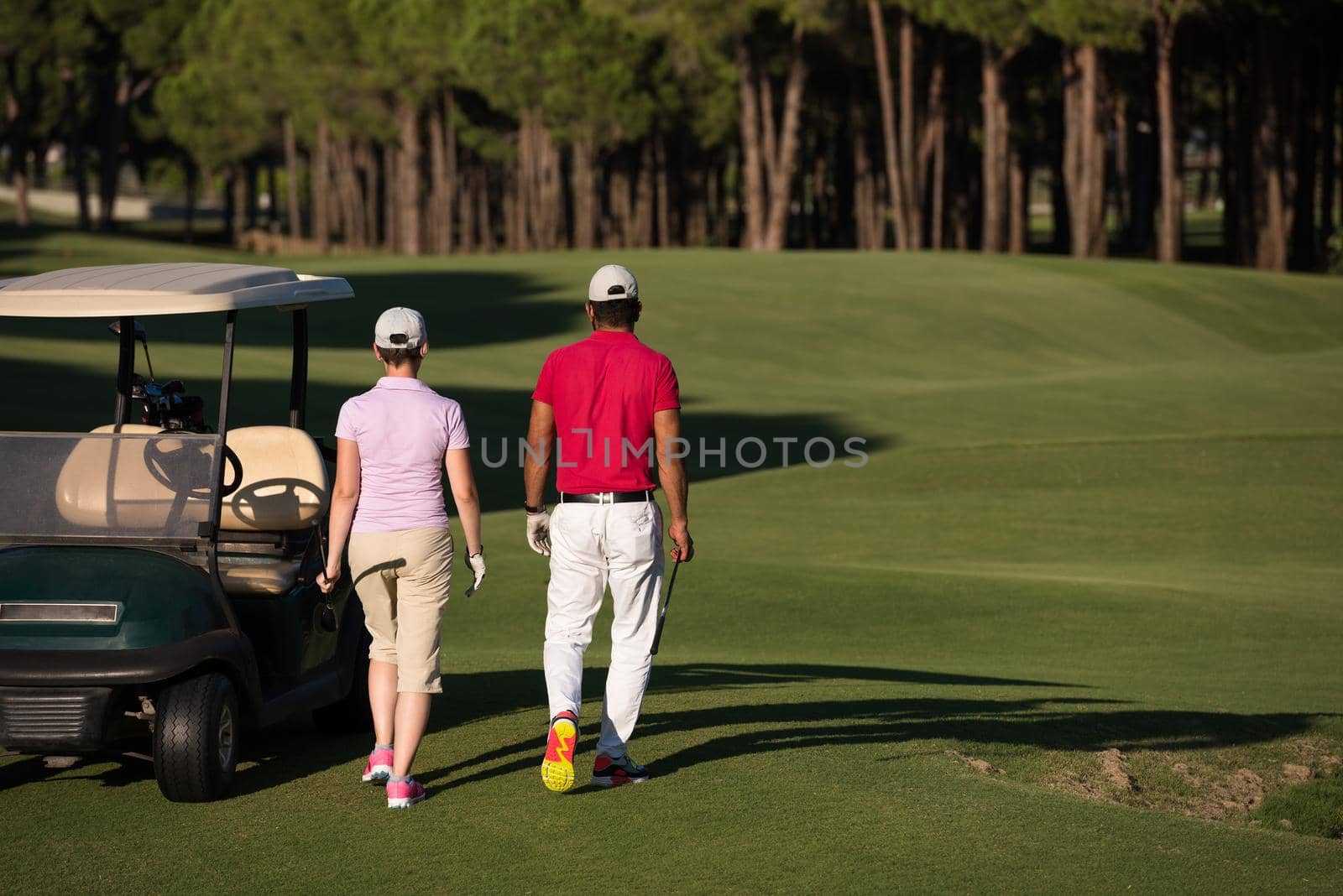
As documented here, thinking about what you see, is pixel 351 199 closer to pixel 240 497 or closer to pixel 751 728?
pixel 240 497

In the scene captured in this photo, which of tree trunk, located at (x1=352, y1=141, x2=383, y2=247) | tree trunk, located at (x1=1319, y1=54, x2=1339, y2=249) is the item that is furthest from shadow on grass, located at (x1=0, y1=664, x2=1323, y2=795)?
tree trunk, located at (x1=352, y1=141, x2=383, y2=247)

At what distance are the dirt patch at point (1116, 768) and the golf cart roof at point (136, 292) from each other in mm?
4082

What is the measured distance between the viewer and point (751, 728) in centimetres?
786

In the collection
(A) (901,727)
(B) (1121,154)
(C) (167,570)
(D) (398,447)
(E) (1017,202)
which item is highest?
(B) (1121,154)

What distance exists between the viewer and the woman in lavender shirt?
649 cm

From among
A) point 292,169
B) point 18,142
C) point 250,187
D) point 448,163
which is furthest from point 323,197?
point 250,187

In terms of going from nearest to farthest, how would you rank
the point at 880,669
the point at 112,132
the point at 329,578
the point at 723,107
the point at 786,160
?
the point at 329,578
the point at 880,669
the point at 786,160
the point at 723,107
the point at 112,132

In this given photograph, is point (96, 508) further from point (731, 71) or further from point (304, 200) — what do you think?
point (304, 200)

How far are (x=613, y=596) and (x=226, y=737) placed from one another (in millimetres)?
1632

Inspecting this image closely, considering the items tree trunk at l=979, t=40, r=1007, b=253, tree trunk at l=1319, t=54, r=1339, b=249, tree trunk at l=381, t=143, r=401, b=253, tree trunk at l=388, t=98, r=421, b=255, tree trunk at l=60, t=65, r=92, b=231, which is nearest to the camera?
tree trunk at l=979, t=40, r=1007, b=253

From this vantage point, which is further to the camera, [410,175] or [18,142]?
[18,142]

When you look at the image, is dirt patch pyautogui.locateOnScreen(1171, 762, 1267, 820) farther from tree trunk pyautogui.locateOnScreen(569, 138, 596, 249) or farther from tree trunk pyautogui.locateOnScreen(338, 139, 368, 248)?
tree trunk pyautogui.locateOnScreen(338, 139, 368, 248)

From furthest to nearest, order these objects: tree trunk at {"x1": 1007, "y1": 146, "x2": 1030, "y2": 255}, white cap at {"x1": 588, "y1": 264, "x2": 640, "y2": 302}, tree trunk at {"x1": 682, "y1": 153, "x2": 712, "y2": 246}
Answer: tree trunk at {"x1": 682, "y1": 153, "x2": 712, "y2": 246} < tree trunk at {"x1": 1007, "y1": 146, "x2": 1030, "y2": 255} < white cap at {"x1": 588, "y1": 264, "x2": 640, "y2": 302}

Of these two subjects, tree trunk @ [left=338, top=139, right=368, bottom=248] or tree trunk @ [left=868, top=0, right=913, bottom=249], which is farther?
tree trunk @ [left=338, top=139, right=368, bottom=248]
